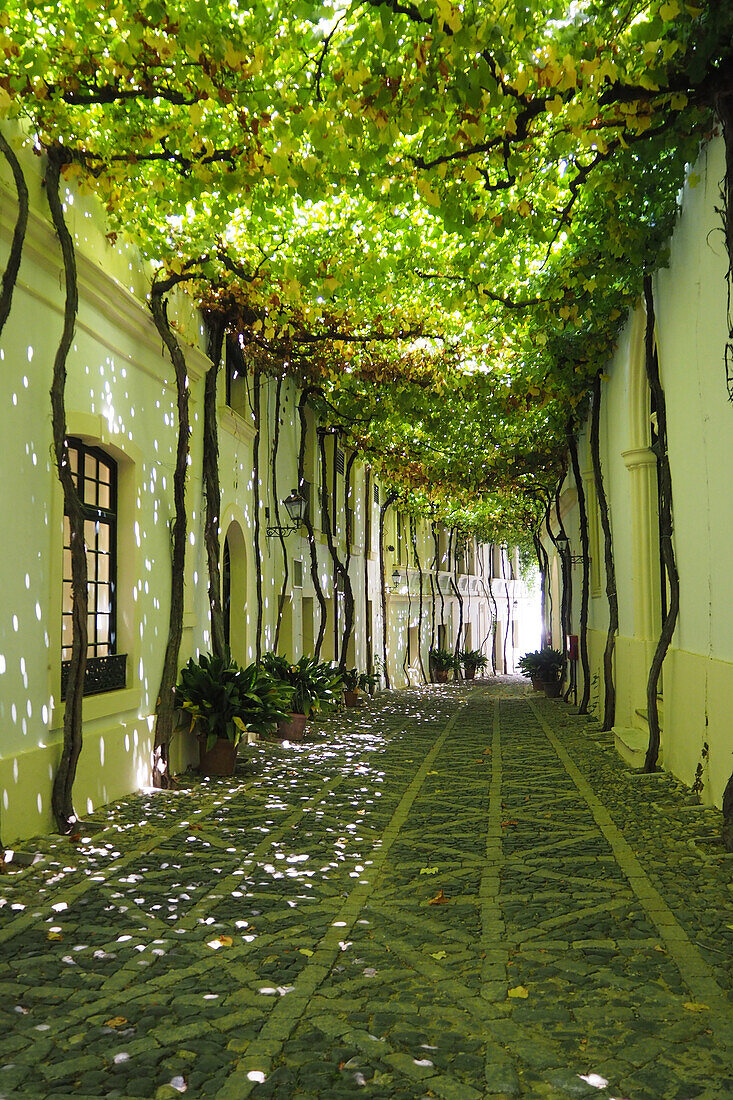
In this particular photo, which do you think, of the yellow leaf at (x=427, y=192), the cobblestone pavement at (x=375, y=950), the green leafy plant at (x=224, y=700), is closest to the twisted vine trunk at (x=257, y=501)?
the green leafy plant at (x=224, y=700)

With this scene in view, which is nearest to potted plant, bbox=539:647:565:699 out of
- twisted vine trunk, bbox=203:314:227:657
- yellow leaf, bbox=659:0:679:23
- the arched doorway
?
the arched doorway

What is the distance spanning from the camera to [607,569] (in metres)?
11.6

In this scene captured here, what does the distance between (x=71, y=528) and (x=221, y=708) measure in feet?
9.31

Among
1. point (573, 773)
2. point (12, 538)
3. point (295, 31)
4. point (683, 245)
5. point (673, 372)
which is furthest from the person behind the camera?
point (573, 773)

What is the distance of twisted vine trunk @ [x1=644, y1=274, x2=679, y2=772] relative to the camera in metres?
7.86

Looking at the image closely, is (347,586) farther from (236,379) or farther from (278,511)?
(236,379)

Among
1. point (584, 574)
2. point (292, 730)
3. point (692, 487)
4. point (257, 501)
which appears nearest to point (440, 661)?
point (584, 574)

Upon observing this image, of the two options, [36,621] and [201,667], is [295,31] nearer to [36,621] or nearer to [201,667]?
[36,621]

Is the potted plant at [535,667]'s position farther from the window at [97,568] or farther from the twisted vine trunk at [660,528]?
the window at [97,568]

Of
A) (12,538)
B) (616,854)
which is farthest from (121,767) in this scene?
(616,854)

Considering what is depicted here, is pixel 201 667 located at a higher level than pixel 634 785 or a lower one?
Result: higher

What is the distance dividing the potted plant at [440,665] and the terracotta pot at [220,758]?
21.2 meters

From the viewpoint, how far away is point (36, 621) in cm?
634

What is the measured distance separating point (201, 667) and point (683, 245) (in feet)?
19.3
